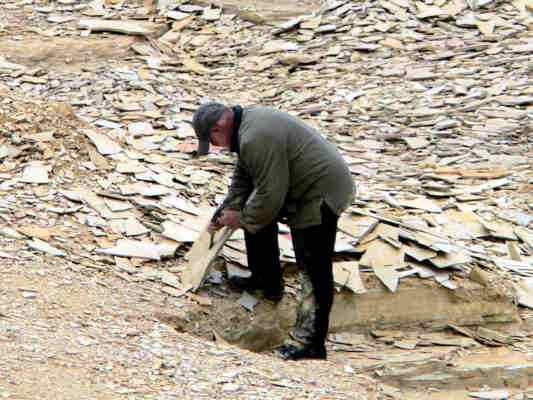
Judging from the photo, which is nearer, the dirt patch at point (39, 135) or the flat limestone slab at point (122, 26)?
the dirt patch at point (39, 135)

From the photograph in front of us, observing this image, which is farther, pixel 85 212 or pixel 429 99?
pixel 429 99

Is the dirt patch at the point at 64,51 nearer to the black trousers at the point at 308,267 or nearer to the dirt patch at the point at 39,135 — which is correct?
the dirt patch at the point at 39,135

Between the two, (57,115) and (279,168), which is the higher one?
(279,168)

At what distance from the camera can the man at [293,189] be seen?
6398 mm

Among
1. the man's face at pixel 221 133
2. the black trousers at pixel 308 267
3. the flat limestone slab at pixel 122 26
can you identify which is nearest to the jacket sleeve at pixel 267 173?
the man's face at pixel 221 133

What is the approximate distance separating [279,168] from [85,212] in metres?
2.73

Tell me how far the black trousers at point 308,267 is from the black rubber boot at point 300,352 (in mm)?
48

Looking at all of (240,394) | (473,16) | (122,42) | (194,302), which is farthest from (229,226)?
(473,16)

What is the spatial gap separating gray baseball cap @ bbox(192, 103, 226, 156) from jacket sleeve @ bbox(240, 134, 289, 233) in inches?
12.2

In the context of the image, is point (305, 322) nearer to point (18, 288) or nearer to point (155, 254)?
point (155, 254)

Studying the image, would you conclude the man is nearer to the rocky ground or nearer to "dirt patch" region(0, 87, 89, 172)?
the rocky ground

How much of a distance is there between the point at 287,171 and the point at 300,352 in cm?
162

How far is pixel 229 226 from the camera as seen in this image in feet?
23.3

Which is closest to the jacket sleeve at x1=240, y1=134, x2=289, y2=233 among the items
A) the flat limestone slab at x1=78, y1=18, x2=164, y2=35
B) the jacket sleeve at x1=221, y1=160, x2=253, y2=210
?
the jacket sleeve at x1=221, y1=160, x2=253, y2=210
